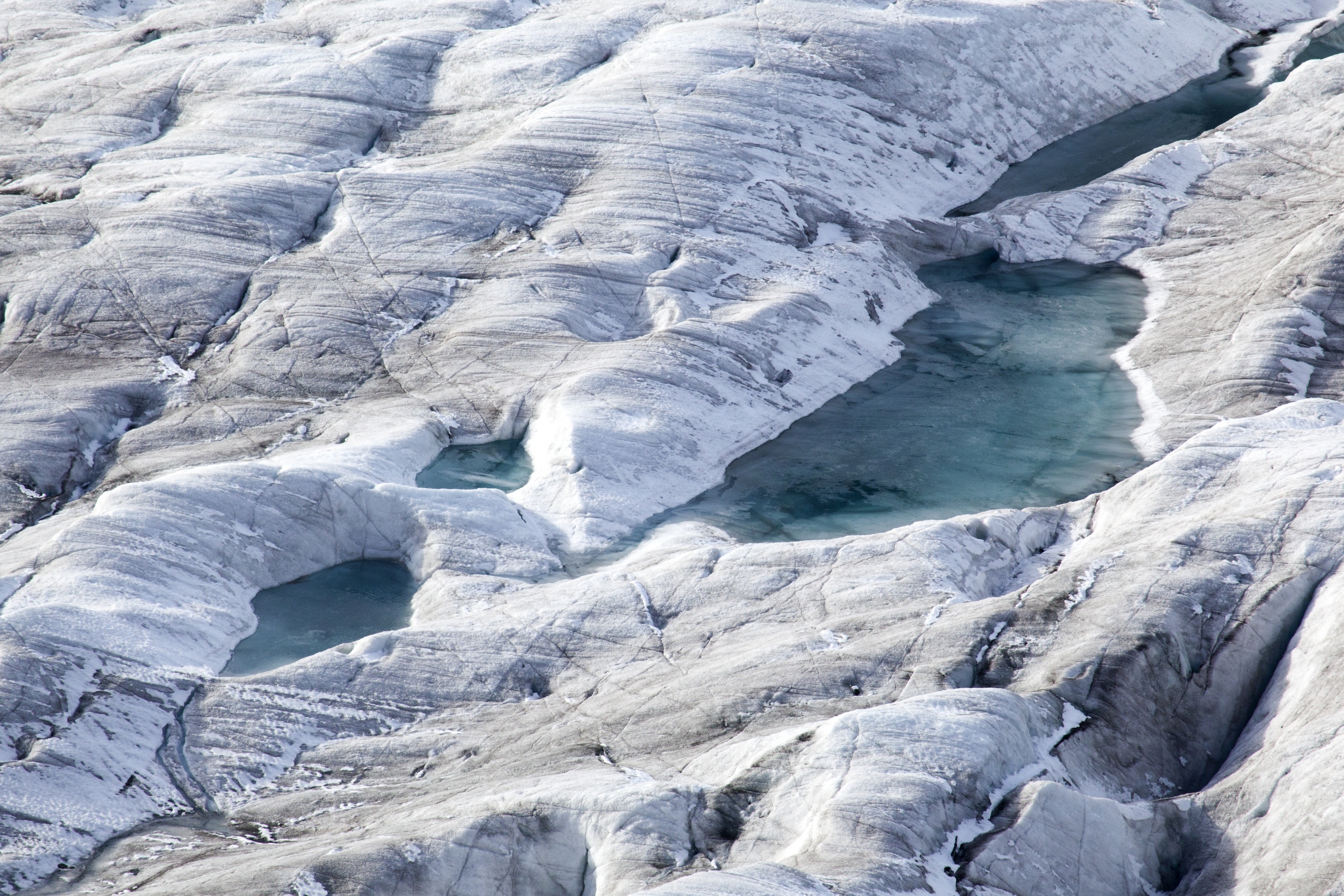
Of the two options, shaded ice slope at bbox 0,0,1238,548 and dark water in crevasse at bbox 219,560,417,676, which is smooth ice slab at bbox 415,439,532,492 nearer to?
shaded ice slope at bbox 0,0,1238,548

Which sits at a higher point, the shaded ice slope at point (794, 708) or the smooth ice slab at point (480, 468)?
the shaded ice slope at point (794, 708)

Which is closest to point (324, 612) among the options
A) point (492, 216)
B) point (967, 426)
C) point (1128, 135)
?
point (492, 216)

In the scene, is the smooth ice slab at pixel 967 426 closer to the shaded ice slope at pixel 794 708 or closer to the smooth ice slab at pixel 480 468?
the smooth ice slab at pixel 480 468

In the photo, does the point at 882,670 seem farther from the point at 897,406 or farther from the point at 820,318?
the point at 820,318

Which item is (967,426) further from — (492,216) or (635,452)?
(492,216)

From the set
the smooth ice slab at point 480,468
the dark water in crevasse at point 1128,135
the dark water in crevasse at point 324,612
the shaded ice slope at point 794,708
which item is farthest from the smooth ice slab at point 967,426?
the dark water in crevasse at point 1128,135

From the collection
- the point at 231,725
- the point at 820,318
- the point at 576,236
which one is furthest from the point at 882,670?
the point at 576,236
